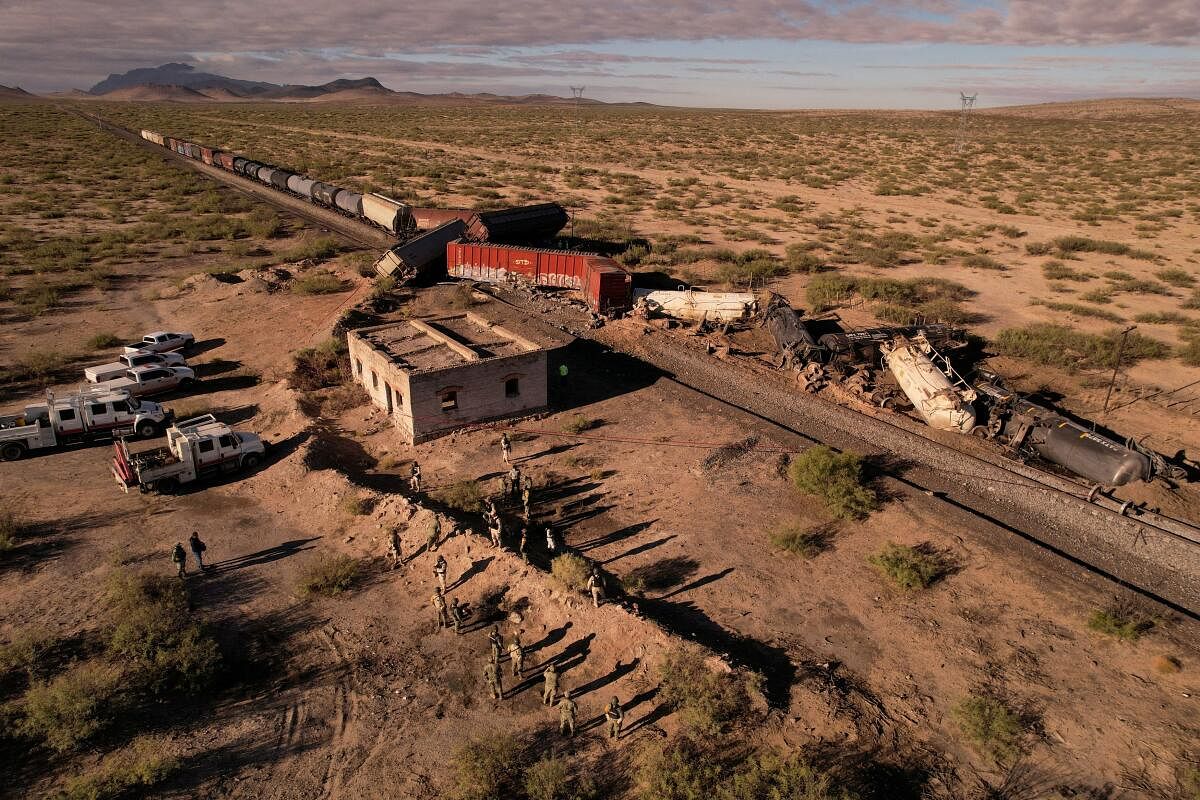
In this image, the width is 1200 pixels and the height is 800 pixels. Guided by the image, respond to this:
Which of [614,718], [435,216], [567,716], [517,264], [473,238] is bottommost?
[567,716]

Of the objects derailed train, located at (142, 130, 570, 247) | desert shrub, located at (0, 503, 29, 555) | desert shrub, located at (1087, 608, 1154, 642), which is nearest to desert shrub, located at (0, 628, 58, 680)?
desert shrub, located at (0, 503, 29, 555)

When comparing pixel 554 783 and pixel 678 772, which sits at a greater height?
pixel 678 772

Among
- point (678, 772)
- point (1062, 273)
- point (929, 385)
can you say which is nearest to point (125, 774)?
point (678, 772)

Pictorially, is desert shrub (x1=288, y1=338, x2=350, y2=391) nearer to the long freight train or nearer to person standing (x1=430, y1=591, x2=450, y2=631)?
the long freight train

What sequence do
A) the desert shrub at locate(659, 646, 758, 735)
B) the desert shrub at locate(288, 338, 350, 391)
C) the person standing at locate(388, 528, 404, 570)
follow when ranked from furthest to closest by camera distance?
the desert shrub at locate(288, 338, 350, 391), the person standing at locate(388, 528, 404, 570), the desert shrub at locate(659, 646, 758, 735)

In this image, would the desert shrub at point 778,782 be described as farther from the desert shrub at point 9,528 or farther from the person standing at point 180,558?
the desert shrub at point 9,528

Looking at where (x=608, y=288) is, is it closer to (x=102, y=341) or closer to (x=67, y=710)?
(x=102, y=341)
